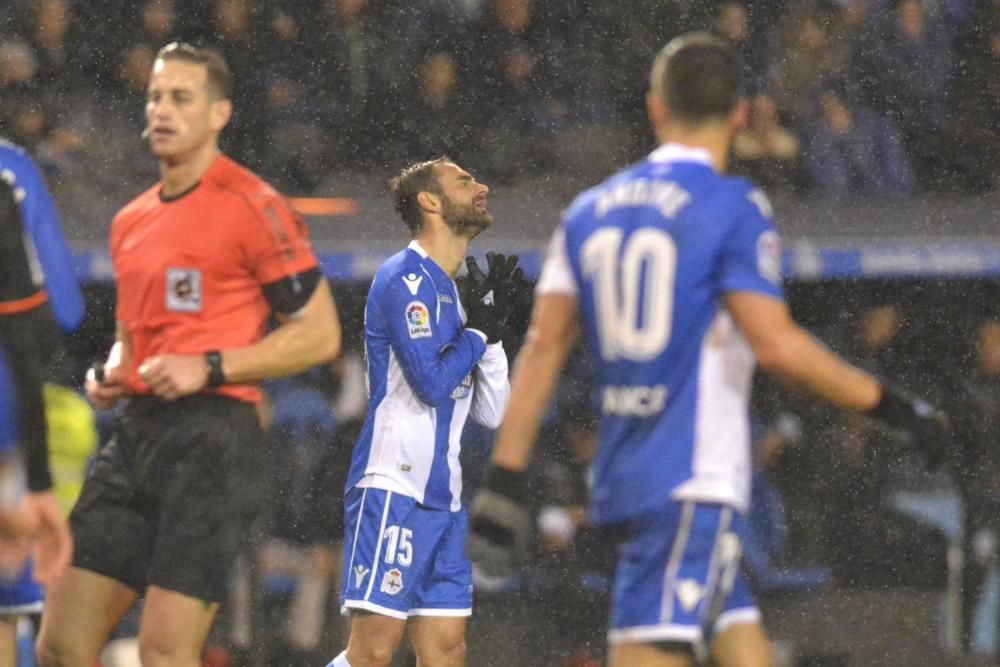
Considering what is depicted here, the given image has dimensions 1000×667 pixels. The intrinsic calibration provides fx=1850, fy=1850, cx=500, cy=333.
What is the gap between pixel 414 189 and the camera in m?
6.01

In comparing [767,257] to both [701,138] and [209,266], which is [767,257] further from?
[209,266]

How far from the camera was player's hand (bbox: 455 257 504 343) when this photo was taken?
582 cm

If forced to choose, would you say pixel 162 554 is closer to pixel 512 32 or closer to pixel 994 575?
pixel 994 575

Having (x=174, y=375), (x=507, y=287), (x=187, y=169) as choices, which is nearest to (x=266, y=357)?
(x=174, y=375)

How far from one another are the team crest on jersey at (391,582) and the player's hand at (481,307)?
0.79m

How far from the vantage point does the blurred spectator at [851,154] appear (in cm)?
1019

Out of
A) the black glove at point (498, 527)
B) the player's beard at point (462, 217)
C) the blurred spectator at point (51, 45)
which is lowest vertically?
the black glove at point (498, 527)

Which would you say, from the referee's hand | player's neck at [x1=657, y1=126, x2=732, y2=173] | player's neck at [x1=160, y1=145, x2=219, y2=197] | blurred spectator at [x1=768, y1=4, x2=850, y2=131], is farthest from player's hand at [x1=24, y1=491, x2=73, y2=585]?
blurred spectator at [x1=768, y1=4, x2=850, y2=131]

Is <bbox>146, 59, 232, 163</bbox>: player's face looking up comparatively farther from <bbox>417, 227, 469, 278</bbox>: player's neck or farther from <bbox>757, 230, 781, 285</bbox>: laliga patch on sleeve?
<bbox>757, 230, 781, 285</bbox>: laliga patch on sleeve

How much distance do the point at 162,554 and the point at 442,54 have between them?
6.48m

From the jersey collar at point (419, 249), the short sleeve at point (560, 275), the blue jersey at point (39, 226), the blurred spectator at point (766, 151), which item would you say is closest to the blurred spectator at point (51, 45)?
the blurred spectator at point (766, 151)

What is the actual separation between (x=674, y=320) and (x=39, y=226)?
4.21 ft

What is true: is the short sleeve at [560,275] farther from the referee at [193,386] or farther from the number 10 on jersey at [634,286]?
the referee at [193,386]

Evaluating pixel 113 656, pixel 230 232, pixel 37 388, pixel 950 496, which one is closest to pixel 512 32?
pixel 950 496
